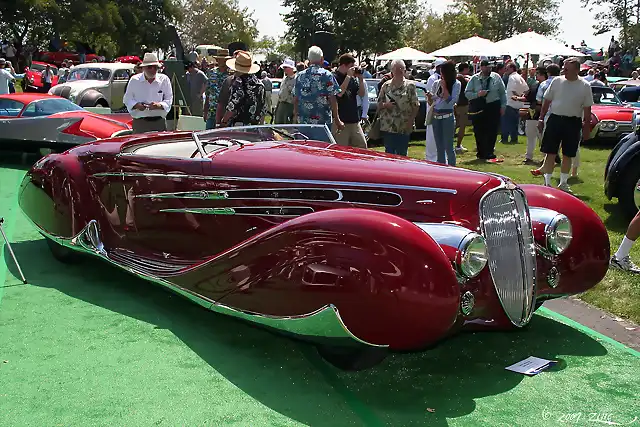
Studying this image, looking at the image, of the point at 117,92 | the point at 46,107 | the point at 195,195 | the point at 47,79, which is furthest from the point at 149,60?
the point at 47,79

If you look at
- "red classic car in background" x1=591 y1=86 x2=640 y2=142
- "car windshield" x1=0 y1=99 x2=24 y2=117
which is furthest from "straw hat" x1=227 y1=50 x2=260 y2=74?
"red classic car in background" x1=591 y1=86 x2=640 y2=142

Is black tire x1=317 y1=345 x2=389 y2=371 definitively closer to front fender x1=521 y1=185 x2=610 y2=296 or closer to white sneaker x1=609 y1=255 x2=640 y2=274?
front fender x1=521 y1=185 x2=610 y2=296

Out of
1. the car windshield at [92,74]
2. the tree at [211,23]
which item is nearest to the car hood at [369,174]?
the car windshield at [92,74]

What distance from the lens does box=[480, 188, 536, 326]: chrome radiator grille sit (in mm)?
3770

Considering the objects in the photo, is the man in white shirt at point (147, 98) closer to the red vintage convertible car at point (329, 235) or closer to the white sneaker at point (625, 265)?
the red vintage convertible car at point (329, 235)

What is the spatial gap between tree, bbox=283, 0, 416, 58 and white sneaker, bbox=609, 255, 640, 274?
43.1m

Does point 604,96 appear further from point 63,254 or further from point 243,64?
point 63,254

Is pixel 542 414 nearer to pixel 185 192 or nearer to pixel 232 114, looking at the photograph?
pixel 185 192

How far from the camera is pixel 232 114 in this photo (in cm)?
749

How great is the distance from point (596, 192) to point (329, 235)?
6499 millimetres

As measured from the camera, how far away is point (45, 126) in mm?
10773

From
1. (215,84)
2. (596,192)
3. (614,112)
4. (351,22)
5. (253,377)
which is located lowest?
(253,377)

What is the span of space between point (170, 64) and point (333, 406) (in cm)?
1243

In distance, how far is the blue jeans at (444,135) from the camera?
9594mm
